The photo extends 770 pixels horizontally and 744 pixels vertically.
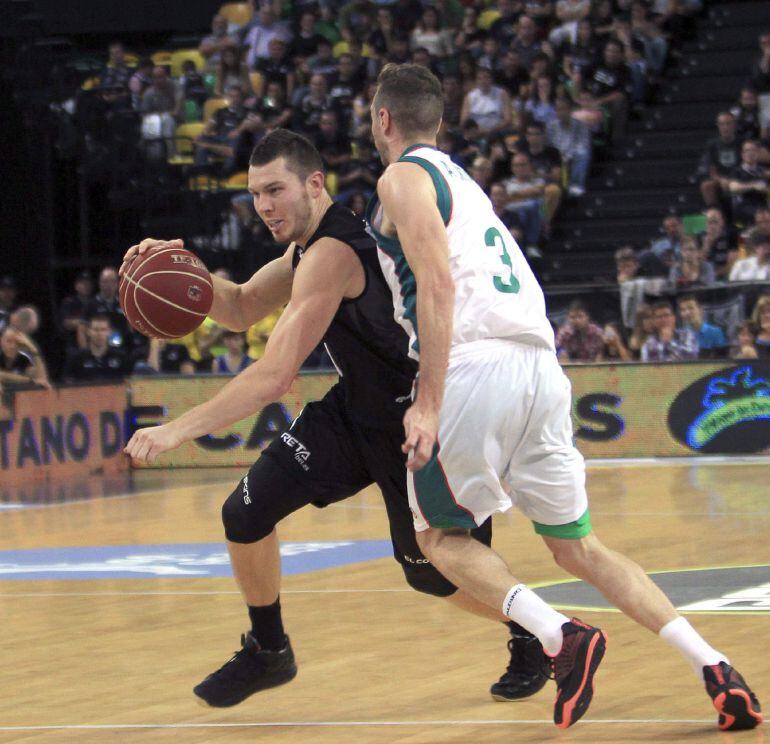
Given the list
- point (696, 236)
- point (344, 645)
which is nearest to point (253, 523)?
point (344, 645)

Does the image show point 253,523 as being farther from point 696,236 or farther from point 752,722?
point 696,236

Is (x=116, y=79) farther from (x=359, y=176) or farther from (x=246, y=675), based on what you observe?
(x=246, y=675)

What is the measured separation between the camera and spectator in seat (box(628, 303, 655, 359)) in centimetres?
1442

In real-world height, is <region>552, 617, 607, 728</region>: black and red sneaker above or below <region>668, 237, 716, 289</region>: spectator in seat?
above

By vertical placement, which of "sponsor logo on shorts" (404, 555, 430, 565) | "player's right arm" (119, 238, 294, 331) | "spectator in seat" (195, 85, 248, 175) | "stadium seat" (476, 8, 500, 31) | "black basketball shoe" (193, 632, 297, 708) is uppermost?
"player's right arm" (119, 238, 294, 331)

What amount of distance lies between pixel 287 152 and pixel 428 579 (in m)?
1.47

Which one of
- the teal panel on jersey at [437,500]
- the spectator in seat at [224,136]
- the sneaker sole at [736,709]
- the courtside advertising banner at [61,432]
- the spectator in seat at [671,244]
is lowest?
the courtside advertising banner at [61,432]

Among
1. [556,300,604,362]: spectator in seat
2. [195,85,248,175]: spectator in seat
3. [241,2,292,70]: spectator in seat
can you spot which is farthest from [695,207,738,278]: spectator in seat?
[241,2,292,70]: spectator in seat

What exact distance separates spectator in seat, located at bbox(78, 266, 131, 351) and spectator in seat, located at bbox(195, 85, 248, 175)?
6.99 ft

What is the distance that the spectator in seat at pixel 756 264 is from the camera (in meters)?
14.3

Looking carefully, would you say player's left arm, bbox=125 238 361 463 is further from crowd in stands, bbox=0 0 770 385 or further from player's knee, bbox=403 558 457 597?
crowd in stands, bbox=0 0 770 385

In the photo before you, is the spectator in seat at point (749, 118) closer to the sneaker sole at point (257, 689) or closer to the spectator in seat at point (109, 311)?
the spectator in seat at point (109, 311)

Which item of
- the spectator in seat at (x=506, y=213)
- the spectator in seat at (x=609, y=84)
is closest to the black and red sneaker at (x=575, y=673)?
the spectator in seat at (x=506, y=213)

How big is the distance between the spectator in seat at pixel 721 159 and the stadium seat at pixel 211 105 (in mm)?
6519
